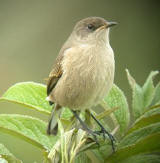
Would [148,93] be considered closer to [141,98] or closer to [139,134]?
[141,98]

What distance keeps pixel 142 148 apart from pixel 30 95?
0.57 m

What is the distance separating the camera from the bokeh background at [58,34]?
6.12 m

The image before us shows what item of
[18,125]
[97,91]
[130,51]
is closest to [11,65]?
[130,51]

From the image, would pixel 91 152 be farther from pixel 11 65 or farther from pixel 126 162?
pixel 11 65

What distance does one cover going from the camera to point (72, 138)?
52.5 inches

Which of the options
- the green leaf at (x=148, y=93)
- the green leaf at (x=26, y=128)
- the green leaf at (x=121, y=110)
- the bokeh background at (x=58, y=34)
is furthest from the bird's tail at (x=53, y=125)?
the bokeh background at (x=58, y=34)

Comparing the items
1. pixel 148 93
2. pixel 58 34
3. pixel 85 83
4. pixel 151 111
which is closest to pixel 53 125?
pixel 85 83

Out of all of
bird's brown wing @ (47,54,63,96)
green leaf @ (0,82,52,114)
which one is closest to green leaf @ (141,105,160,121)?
green leaf @ (0,82,52,114)

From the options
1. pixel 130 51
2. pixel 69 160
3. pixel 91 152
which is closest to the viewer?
pixel 69 160

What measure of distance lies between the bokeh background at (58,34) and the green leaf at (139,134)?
384cm

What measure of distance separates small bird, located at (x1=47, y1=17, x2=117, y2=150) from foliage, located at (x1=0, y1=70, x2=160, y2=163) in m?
0.94

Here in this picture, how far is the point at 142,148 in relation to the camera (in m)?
1.36

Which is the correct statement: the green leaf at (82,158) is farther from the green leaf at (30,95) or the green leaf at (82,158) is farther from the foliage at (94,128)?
the green leaf at (30,95)

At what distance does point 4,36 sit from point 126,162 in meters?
5.78
